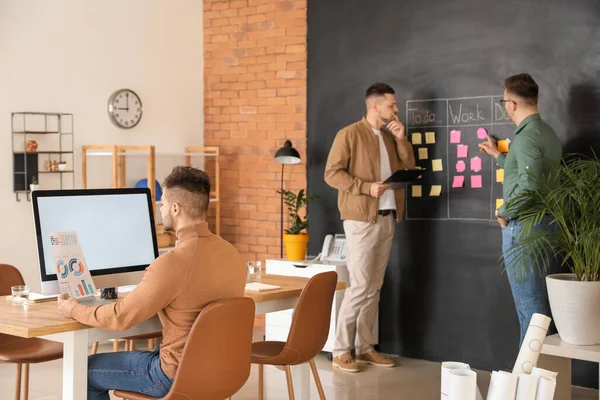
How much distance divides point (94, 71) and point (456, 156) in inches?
117

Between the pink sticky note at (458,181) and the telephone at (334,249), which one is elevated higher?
the pink sticky note at (458,181)

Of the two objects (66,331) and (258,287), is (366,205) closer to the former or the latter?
(258,287)

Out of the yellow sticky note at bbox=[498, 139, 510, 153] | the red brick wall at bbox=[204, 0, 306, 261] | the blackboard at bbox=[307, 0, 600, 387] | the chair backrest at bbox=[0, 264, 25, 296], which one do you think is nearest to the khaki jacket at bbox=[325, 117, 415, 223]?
the blackboard at bbox=[307, 0, 600, 387]

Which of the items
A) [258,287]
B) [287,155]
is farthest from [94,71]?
[258,287]

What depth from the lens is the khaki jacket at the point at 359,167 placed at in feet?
18.7

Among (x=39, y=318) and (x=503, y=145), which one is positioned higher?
(x=503, y=145)

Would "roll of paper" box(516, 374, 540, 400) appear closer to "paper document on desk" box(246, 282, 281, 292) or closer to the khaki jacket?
"paper document on desk" box(246, 282, 281, 292)

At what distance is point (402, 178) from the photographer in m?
5.56

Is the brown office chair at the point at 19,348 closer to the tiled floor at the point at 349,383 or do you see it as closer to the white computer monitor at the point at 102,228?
the white computer monitor at the point at 102,228

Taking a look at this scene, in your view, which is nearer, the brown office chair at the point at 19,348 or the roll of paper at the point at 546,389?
the roll of paper at the point at 546,389

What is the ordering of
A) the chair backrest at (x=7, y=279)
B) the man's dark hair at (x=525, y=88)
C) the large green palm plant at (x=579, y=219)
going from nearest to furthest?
the large green palm plant at (x=579, y=219) → the chair backrest at (x=7, y=279) → the man's dark hair at (x=525, y=88)

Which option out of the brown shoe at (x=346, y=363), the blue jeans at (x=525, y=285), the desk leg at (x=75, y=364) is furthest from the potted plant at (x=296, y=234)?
the desk leg at (x=75, y=364)

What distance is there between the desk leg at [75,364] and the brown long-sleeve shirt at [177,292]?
0.10 m

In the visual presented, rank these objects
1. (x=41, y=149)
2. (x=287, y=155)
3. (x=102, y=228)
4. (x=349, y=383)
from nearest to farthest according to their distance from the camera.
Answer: (x=102, y=228) < (x=349, y=383) < (x=41, y=149) < (x=287, y=155)
